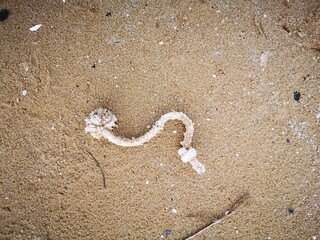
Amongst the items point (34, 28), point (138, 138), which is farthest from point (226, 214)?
point (34, 28)

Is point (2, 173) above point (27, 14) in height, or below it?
below

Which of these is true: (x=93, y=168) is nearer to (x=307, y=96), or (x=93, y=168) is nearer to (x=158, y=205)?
(x=158, y=205)

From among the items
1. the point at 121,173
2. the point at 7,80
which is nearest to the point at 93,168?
the point at 121,173

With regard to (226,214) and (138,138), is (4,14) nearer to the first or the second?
(138,138)

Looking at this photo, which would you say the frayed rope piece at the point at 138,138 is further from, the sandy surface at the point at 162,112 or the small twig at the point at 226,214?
Answer: the small twig at the point at 226,214

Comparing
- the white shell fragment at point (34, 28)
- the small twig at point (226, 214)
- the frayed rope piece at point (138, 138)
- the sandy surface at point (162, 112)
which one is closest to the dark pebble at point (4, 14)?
the sandy surface at point (162, 112)

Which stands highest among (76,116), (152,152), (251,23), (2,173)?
(251,23)
